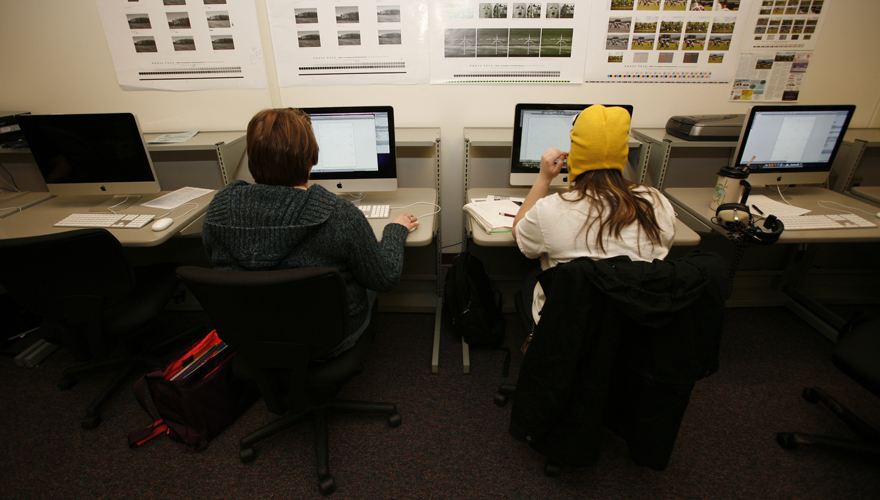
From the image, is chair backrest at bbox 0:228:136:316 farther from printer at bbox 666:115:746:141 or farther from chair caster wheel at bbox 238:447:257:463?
printer at bbox 666:115:746:141

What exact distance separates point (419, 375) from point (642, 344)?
109 cm

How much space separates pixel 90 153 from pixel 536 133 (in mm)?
2001

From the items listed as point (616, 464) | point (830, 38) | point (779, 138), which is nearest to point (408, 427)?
point (616, 464)

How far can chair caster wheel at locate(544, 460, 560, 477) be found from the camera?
4.61ft

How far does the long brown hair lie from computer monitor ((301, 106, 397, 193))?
0.89 metres

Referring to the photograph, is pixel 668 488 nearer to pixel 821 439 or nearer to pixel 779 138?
pixel 821 439

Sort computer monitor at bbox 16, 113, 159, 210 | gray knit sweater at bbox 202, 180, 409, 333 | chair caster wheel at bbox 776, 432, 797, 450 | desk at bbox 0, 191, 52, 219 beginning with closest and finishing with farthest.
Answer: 1. gray knit sweater at bbox 202, 180, 409, 333
2. chair caster wheel at bbox 776, 432, 797, 450
3. computer monitor at bbox 16, 113, 159, 210
4. desk at bbox 0, 191, 52, 219

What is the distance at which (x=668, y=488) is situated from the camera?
4.51ft

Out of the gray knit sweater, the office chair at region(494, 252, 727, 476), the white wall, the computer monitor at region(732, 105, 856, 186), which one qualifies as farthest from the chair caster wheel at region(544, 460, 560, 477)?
the white wall

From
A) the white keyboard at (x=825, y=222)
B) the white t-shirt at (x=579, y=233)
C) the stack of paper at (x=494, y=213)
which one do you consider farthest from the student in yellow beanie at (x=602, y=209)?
the white keyboard at (x=825, y=222)

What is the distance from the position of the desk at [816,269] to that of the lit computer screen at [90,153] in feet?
8.24

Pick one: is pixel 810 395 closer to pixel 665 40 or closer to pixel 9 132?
pixel 665 40

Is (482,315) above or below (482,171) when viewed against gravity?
below

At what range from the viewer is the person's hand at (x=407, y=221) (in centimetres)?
158
